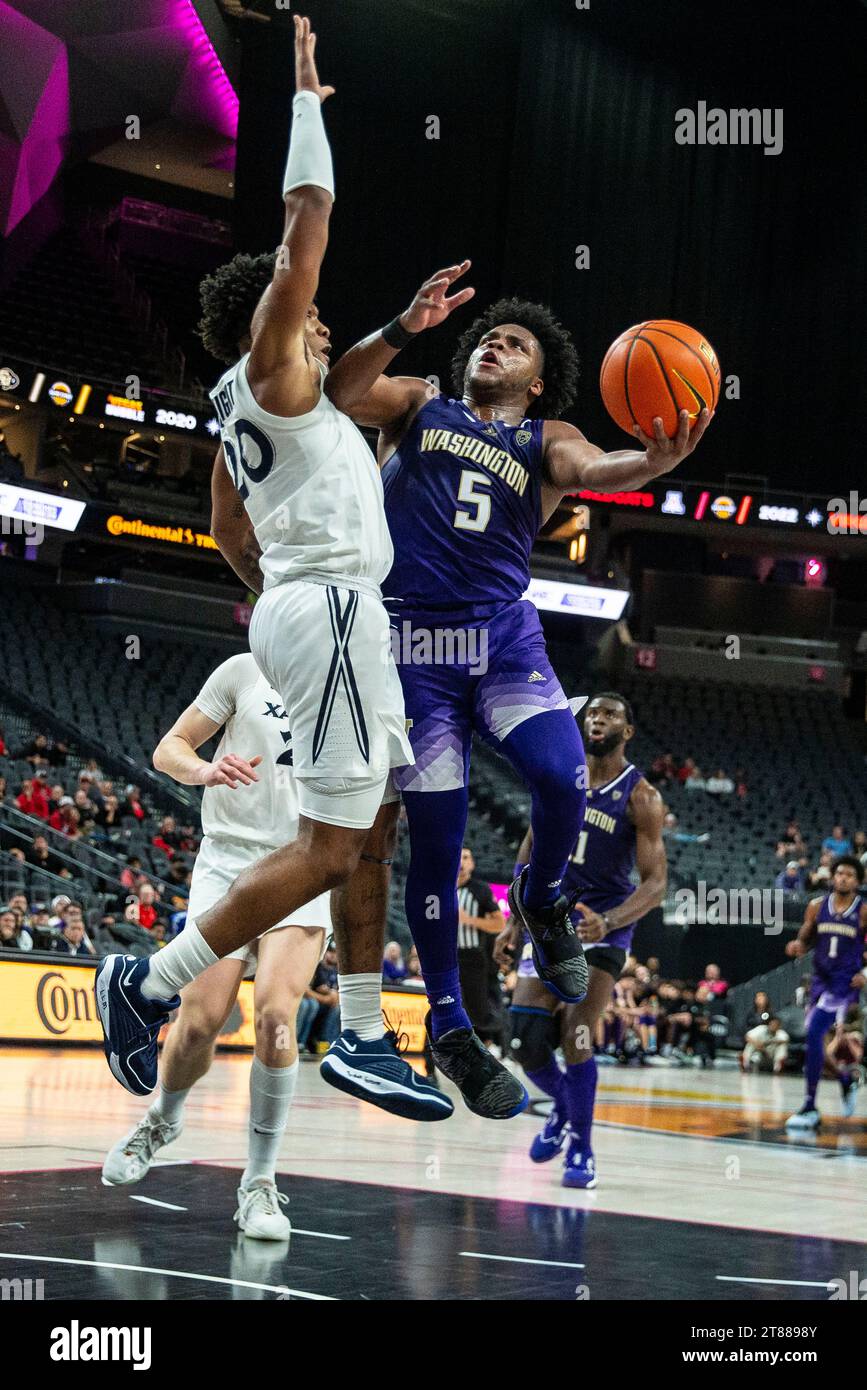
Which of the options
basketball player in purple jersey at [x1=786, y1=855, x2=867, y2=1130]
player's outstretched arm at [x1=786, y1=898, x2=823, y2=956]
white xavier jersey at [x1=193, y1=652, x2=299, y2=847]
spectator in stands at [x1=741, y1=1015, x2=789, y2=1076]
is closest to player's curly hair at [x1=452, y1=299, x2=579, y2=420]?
white xavier jersey at [x1=193, y1=652, x2=299, y2=847]

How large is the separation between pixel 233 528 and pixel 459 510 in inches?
30.1

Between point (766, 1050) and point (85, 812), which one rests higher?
point (85, 812)

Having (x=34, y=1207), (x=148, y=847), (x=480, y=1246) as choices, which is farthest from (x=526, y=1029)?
(x=148, y=847)

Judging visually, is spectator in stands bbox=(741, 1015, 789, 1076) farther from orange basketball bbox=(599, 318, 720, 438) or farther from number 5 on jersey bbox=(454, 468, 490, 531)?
orange basketball bbox=(599, 318, 720, 438)

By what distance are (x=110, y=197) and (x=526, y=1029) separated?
29.3 meters

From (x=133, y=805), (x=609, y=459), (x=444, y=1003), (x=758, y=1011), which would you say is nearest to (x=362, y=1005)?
(x=444, y=1003)

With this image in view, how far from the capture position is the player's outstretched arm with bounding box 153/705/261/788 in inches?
176

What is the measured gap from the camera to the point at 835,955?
12023mm

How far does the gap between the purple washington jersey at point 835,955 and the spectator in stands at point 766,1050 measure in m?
8.00

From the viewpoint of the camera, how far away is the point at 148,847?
19.1 metres

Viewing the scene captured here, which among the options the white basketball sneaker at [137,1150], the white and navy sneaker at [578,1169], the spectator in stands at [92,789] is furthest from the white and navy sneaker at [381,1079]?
the spectator in stands at [92,789]

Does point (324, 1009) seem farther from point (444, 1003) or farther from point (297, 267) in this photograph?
point (297, 267)
